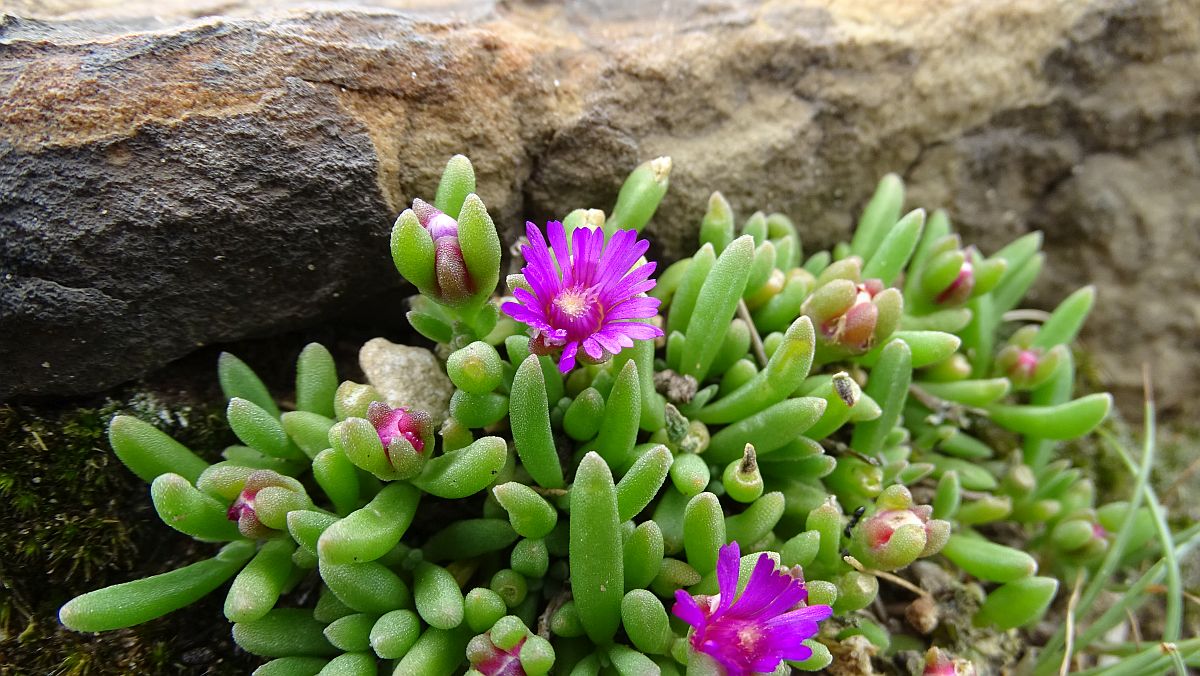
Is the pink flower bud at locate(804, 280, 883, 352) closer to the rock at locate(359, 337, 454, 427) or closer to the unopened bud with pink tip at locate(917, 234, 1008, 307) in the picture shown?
the unopened bud with pink tip at locate(917, 234, 1008, 307)

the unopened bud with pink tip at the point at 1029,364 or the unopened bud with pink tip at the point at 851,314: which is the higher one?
the unopened bud with pink tip at the point at 851,314

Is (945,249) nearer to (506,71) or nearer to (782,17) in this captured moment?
(782,17)

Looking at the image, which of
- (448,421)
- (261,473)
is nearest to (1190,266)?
(448,421)

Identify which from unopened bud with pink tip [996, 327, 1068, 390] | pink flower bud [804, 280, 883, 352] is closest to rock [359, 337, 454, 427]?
pink flower bud [804, 280, 883, 352]

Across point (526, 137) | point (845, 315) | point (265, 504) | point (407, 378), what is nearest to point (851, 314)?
point (845, 315)

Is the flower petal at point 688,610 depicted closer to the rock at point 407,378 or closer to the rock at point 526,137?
the rock at point 407,378

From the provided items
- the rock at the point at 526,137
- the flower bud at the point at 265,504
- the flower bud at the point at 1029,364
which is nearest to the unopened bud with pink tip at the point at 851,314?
the rock at the point at 526,137

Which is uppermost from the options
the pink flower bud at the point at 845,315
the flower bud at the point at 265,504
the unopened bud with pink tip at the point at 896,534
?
the pink flower bud at the point at 845,315

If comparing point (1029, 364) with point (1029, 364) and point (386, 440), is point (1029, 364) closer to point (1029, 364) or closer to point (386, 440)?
point (1029, 364)
